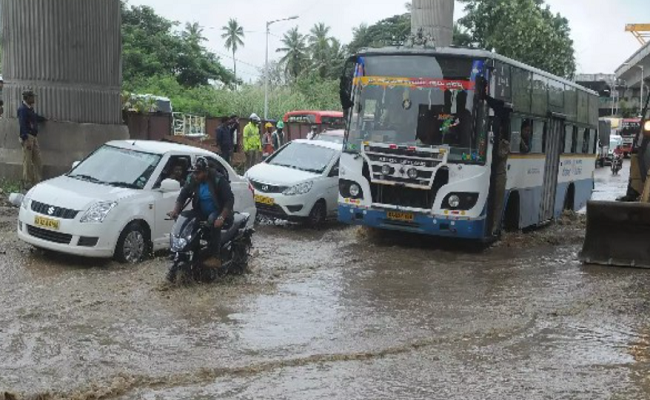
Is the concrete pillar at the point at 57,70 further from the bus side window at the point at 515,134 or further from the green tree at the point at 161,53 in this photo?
the green tree at the point at 161,53

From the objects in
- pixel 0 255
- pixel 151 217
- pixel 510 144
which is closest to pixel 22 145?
pixel 0 255

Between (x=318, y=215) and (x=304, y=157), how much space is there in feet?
4.81

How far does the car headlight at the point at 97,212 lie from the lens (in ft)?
30.9

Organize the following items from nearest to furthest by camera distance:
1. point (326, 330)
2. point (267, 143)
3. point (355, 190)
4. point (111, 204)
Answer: point (326, 330) → point (111, 204) → point (355, 190) → point (267, 143)

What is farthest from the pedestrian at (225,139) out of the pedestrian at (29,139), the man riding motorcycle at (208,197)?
the man riding motorcycle at (208,197)

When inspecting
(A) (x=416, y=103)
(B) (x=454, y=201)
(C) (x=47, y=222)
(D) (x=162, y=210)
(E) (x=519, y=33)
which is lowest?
(C) (x=47, y=222)

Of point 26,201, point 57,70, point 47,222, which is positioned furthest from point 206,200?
point 57,70

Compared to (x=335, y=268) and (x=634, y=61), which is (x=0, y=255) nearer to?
(x=335, y=268)

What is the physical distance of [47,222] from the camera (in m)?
9.54

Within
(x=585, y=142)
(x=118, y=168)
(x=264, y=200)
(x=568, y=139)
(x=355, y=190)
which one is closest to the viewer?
(x=118, y=168)

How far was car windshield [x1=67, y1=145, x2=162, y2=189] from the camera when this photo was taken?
1037 centimetres

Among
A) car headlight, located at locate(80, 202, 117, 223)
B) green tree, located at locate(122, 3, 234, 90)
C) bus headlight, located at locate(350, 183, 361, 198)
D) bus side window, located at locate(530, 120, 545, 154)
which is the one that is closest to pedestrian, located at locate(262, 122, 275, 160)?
bus side window, located at locate(530, 120, 545, 154)

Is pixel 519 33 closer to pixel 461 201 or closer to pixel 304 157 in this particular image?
pixel 304 157

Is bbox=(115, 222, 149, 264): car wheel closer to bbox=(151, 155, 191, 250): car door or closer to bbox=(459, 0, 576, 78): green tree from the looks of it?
bbox=(151, 155, 191, 250): car door
